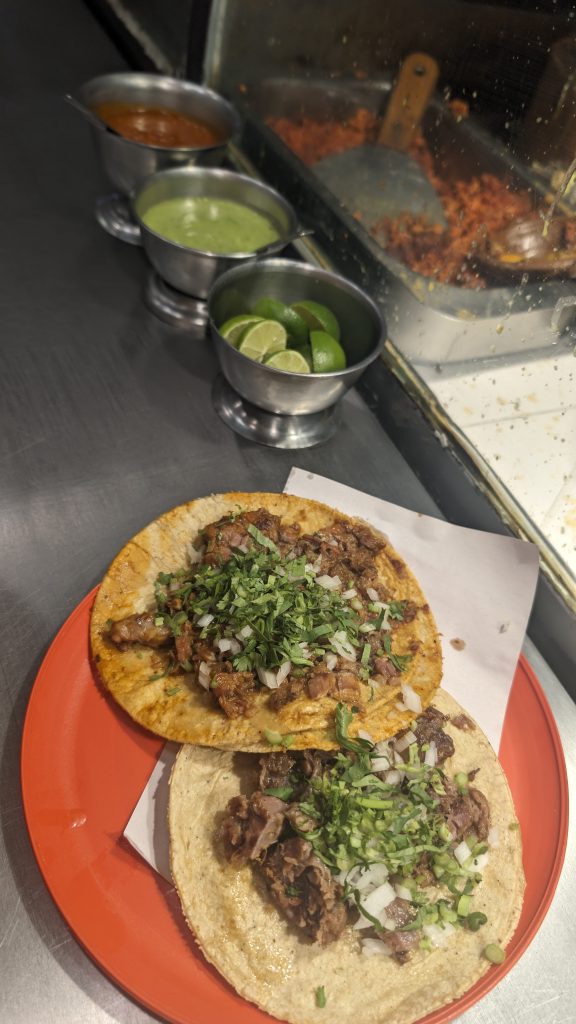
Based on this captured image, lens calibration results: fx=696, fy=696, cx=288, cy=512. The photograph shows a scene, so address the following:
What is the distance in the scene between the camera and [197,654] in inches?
74.8

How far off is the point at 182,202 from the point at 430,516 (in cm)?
188

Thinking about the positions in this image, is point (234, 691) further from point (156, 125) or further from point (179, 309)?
point (156, 125)

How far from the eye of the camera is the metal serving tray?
235cm

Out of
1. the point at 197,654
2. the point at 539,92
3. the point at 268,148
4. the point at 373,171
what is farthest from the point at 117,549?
the point at 268,148

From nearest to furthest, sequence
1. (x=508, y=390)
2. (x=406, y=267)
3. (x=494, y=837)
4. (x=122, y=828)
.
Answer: (x=122, y=828) < (x=494, y=837) < (x=508, y=390) < (x=406, y=267)

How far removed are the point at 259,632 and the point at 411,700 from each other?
449mm

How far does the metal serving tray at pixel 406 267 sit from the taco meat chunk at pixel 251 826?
1.64 meters

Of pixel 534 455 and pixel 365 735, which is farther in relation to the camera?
pixel 534 455

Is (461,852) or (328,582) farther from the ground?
(328,582)

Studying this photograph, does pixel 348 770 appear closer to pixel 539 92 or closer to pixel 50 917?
pixel 50 917

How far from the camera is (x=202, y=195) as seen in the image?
328cm

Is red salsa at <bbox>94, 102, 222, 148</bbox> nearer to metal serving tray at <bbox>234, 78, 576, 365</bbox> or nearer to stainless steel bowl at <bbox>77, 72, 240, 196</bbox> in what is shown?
stainless steel bowl at <bbox>77, 72, 240, 196</bbox>

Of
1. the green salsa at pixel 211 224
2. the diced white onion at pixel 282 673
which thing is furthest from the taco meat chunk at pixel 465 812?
the green salsa at pixel 211 224

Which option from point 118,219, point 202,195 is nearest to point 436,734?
point 202,195
